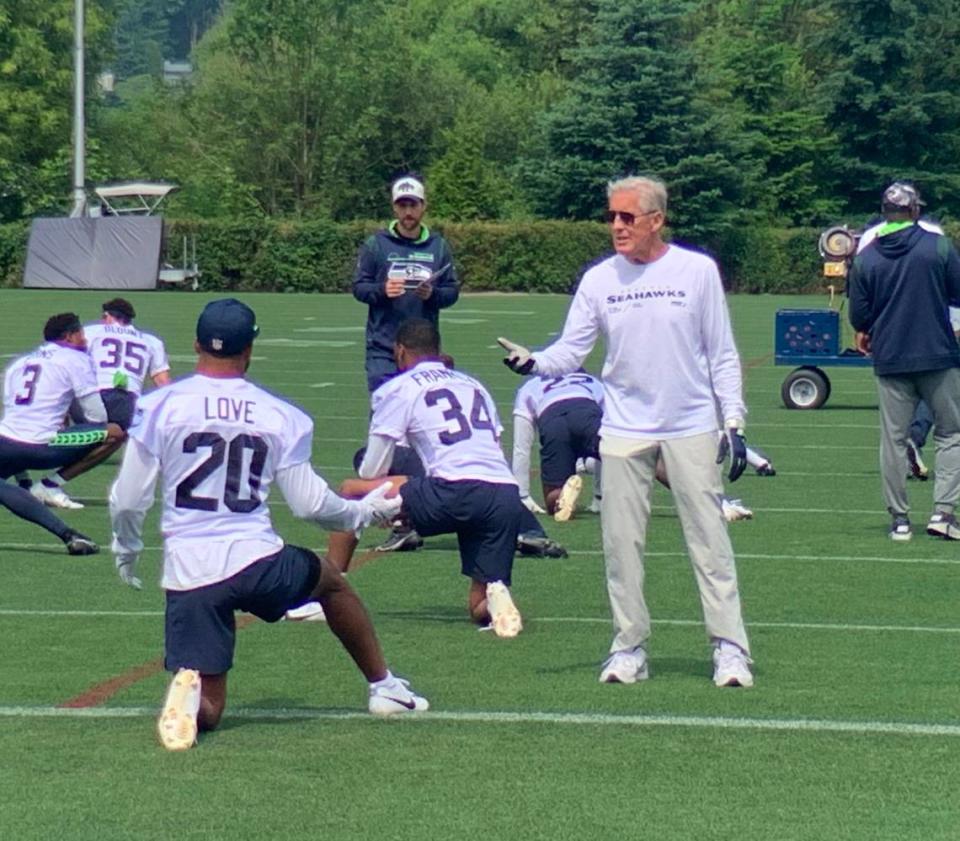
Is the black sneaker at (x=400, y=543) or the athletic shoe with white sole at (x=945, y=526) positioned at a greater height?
the athletic shoe with white sole at (x=945, y=526)

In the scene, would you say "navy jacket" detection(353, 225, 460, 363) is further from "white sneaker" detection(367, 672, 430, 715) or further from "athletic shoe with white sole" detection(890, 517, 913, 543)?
"white sneaker" detection(367, 672, 430, 715)

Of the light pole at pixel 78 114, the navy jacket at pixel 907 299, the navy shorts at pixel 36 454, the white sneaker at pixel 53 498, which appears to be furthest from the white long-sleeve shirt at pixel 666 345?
the light pole at pixel 78 114

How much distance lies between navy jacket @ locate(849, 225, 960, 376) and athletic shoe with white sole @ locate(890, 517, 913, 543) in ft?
2.96

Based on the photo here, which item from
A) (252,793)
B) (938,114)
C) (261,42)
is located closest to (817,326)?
(252,793)

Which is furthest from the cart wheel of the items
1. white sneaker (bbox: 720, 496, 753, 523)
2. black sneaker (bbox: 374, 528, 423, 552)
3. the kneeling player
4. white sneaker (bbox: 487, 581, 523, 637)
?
white sneaker (bbox: 487, 581, 523, 637)

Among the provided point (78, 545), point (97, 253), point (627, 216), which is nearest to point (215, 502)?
point (627, 216)

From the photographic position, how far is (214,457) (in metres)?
6.79

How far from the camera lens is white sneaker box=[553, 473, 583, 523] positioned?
1273 centimetres

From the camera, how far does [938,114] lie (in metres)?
67.1

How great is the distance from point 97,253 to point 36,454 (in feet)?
132

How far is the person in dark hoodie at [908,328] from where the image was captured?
37.4ft

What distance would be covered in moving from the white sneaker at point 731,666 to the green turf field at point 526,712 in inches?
4.1

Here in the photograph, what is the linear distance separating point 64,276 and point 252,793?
4770 centimetres

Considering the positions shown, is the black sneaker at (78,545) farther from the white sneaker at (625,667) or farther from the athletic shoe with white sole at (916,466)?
the athletic shoe with white sole at (916,466)
